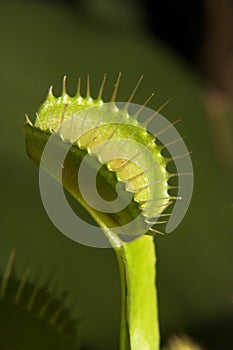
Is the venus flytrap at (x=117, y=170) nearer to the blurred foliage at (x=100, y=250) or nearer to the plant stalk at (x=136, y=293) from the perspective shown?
the plant stalk at (x=136, y=293)

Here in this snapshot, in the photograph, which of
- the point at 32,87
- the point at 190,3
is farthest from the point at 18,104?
the point at 190,3

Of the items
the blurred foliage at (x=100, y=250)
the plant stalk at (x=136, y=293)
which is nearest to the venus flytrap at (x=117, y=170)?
the plant stalk at (x=136, y=293)

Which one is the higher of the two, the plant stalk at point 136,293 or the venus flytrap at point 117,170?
the venus flytrap at point 117,170

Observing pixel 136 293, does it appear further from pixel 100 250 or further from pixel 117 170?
pixel 100 250

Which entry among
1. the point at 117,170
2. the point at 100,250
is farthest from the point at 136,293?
the point at 100,250

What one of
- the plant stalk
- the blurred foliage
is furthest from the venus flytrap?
the blurred foliage

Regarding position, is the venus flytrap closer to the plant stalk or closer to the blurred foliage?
the plant stalk

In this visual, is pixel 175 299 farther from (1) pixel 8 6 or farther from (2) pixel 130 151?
(2) pixel 130 151

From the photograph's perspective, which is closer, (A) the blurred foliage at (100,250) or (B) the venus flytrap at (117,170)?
(B) the venus flytrap at (117,170)
